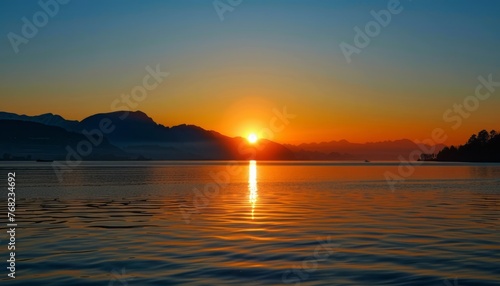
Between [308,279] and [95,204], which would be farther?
[95,204]

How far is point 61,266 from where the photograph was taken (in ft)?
75.9

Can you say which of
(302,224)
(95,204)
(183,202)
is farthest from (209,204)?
(302,224)

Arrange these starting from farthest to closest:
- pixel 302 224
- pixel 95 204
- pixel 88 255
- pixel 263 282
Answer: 1. pixel 95 204
2. pixel 302 224
3. pixel 88 255
4. pixel 263 282

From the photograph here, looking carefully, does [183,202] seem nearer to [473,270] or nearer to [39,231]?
[39,231]

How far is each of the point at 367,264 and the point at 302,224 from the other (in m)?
14.4

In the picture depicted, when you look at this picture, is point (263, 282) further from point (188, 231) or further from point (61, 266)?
point (188, 231)

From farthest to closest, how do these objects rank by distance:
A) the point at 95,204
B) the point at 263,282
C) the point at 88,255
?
the point at 95,204
the point at 88,255
the point at 263,282

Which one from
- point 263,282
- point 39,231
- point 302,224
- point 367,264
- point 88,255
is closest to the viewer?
point 263,282

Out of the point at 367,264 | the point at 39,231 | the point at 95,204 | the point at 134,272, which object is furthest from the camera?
the point at 95,204

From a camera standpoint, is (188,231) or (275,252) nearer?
(275,252)

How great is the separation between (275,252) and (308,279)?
5563 millimetres

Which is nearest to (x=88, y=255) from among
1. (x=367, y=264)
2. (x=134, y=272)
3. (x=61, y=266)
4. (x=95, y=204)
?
(x=61, y=266)

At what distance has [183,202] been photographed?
2272 inches

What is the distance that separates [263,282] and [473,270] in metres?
8.90
